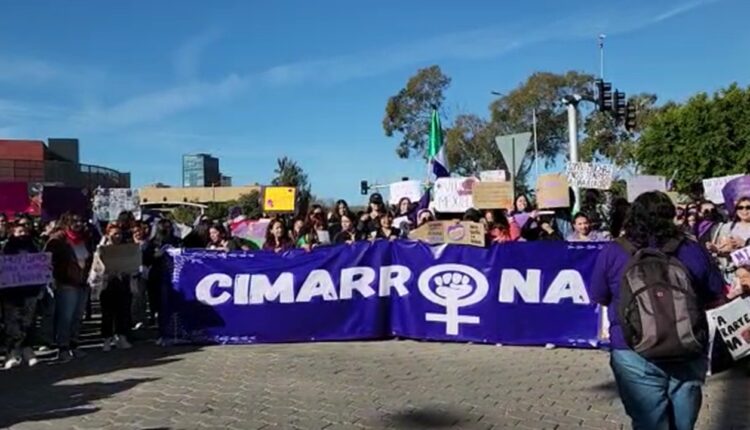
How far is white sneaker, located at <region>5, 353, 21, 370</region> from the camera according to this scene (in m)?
8.69

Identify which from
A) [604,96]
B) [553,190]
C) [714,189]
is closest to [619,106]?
[604,96]

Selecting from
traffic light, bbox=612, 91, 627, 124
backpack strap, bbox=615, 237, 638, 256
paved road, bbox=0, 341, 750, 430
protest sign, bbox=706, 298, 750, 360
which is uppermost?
traffic light, bbox=612, 91, 627, 124

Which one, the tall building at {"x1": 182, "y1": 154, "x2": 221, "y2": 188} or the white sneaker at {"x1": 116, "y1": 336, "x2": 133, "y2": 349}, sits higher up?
the tall building at {"x1": 182, "y1": 154, "x2": 221, "y2": 188}

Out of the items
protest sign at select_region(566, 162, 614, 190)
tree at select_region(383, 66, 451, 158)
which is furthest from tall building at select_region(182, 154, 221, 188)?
protest sign at select_region(566, 162, 614, 190)

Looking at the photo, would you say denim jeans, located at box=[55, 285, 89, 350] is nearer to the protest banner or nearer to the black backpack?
the black backpack

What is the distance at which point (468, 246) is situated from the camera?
9625 millimetres

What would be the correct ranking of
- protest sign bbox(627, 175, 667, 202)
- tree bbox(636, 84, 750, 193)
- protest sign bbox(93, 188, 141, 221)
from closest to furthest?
protest sign bbox(627, 175, 667, 202) → protest sign bbox(93, 188, 141, 221) → tree bbox(636, 84, 750, 193)

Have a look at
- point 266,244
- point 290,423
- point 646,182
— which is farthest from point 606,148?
point 290,423

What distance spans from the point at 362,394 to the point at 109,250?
4.65 metres

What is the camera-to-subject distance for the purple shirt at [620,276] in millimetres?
3822

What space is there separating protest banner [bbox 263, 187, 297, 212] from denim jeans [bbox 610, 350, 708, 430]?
14105 millimetres

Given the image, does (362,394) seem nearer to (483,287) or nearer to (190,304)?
(483,287)

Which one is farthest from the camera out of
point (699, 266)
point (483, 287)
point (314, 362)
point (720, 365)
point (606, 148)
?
point (606, 148)

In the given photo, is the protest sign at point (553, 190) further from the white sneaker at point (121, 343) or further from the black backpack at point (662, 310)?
the black backpack at point (662, 310)
